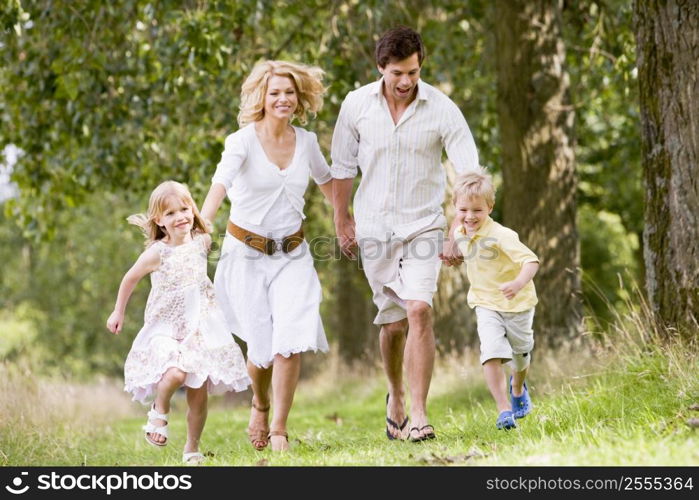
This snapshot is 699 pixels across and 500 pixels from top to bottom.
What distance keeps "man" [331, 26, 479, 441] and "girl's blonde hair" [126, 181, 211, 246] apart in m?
1.07

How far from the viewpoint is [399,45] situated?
597cm

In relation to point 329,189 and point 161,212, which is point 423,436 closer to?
point 329,189

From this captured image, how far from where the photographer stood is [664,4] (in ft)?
22.0

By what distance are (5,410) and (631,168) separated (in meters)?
13.6

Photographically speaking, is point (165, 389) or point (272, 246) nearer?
point (165, 389)

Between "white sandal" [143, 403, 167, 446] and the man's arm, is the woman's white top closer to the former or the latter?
the man's arm

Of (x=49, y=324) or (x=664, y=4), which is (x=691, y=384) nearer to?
(x=664, y=4)

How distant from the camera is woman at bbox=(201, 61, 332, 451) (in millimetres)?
5984

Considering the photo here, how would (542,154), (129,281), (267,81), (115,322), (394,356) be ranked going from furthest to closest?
(542,154)
(394,356)
(267,81)
(129,281)
(115,322)

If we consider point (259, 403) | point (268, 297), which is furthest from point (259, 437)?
point (268, 297)

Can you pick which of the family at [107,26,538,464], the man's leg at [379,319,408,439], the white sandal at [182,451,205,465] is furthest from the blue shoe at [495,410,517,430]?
the white sandal at [182,451,205,465]

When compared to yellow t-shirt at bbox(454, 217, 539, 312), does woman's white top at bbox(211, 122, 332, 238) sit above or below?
above

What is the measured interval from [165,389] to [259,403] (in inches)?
A: 40.1
